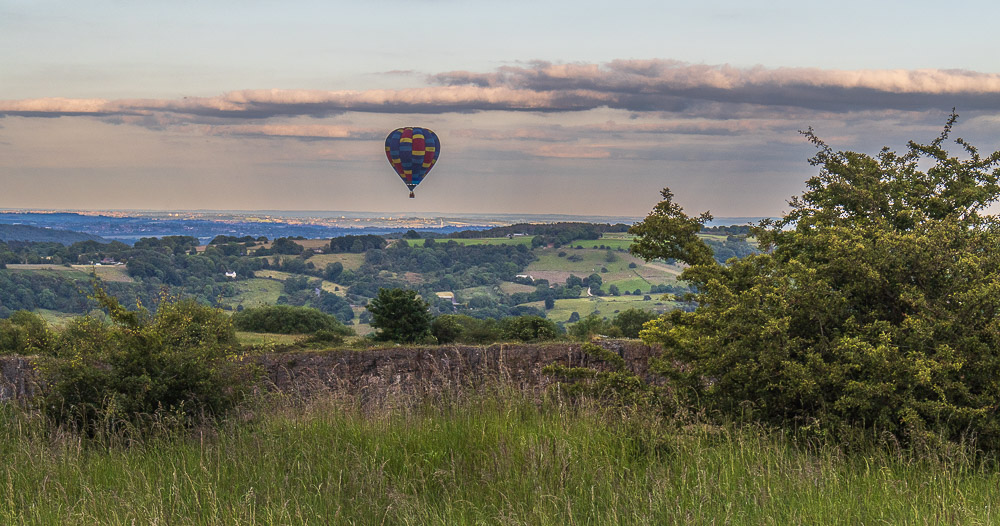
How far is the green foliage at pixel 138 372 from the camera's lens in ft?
25.0

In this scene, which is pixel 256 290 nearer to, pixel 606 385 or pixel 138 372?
pixel 138 372

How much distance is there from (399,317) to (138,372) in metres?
17.6

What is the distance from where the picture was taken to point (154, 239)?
136 metres

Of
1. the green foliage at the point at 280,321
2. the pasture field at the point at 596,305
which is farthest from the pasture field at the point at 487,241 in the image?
the green foliage at the point at 280,321

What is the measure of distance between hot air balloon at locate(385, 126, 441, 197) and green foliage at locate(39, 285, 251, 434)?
1259 inches

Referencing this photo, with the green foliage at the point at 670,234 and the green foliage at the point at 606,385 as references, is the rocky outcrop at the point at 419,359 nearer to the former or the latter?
the green foliage at the point at 670,234

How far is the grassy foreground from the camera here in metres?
4.20

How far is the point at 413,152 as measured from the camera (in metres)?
40.7

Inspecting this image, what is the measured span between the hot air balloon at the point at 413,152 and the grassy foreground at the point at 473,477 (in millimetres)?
35011

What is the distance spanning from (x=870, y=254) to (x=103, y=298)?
313 inches

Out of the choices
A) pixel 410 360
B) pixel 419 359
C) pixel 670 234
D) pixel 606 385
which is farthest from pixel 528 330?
pixel 606 385

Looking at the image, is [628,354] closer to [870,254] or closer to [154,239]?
[870,254]

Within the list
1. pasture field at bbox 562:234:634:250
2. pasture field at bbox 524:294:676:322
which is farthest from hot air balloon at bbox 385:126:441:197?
pasture field at bbox 562:234:634:250

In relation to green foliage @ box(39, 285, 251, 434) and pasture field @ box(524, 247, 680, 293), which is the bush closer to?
green foliage @ box(39, 285, 251, 434)
